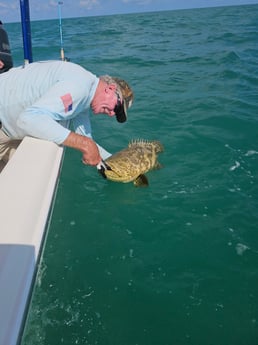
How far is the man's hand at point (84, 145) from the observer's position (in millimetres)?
2916

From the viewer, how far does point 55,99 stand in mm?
2779

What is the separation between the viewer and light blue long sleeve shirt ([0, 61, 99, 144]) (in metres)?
2.79

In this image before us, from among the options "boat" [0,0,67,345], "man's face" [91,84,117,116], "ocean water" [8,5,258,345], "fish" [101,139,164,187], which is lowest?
"ocean water" [8,5,258,345]

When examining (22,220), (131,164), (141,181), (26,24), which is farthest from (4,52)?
(22,220)

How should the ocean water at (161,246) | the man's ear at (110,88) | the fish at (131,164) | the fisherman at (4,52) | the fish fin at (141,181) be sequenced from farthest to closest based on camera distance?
the fish fin at (141,181), the fisherman at (4,52), the fish at (131,164), the ocean water at (161,246), the man's ear at (110,88)

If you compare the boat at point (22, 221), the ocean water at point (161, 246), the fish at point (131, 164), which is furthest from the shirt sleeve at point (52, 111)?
the fish at point (131, 164)

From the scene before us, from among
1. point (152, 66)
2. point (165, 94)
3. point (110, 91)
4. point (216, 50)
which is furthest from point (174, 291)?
point (216, 50)

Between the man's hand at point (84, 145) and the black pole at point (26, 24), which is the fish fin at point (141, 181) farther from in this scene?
the black pole at point (26, 24)

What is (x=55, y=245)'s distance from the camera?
4.33 metres

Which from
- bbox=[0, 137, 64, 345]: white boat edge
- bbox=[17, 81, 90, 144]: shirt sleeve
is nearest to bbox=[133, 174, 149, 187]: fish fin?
bbox=[0, 137, 64, 345]: white boat edge

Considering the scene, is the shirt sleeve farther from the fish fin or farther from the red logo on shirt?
the fish fin

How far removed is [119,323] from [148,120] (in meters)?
6.22

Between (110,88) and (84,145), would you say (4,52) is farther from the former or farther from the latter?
(84,145)

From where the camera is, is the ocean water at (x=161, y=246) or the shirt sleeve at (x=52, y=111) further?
the ocean water at (x=161, y=246)
